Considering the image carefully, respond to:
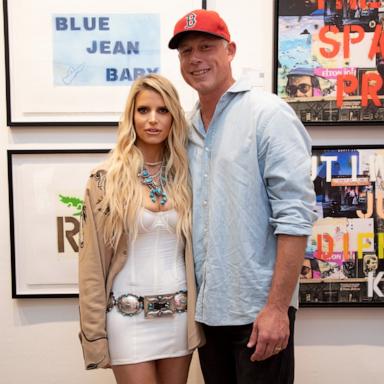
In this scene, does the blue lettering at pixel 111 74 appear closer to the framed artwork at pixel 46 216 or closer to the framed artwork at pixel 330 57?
the framed artwork at pixel 46 216

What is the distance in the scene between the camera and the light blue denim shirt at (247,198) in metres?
1.05

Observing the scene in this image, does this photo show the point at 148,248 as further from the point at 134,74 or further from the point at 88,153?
the point at 134,74

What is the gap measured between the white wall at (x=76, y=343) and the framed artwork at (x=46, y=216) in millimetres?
55

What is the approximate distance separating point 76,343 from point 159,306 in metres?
0.63

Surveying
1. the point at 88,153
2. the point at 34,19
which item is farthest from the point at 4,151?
the point at 34,19

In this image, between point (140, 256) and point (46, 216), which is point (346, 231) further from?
point (46, 216)

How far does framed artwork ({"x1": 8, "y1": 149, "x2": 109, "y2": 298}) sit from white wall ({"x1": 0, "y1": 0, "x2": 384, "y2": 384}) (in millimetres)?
55

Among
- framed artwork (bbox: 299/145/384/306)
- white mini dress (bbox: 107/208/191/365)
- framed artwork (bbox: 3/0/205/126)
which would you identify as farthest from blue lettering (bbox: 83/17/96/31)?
framed artwork (bbox: 299/145/384/306)

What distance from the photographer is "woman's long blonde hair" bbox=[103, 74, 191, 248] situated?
1.15 m

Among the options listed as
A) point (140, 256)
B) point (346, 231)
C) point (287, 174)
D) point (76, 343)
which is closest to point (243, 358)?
point (140, 256)

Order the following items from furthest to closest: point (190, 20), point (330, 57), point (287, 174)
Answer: point (330, 57)
point (190, 20)
point (287, 174)

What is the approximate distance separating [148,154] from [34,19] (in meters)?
0.69

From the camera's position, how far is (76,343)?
164cm

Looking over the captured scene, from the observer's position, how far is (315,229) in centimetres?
157
